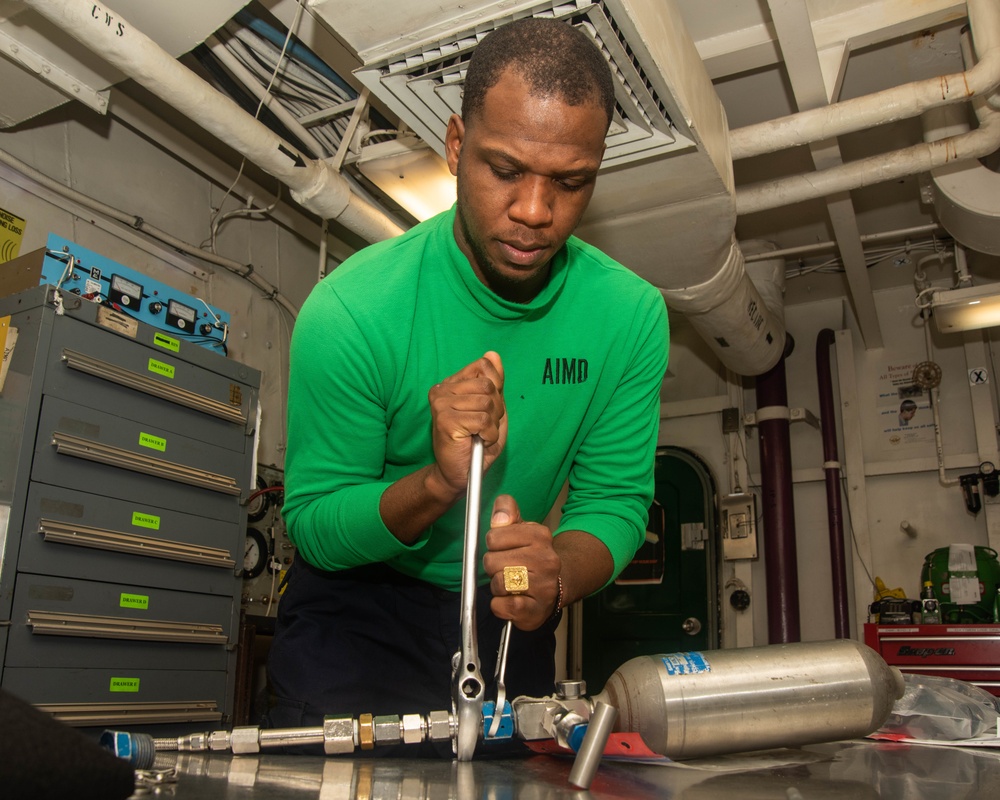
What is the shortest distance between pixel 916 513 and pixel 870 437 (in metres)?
0.48

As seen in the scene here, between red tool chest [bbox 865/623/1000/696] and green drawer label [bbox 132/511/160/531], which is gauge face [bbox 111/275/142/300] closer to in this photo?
green drawer label [bbox 132/511/160/531]

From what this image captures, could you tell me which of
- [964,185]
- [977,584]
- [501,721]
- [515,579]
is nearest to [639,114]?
[964,185]

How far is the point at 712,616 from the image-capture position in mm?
4246

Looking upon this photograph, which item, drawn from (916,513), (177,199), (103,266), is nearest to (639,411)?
(103,266)

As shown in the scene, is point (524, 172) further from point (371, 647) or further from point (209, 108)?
point (209, 108)

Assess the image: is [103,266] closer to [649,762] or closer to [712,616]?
[649,762]

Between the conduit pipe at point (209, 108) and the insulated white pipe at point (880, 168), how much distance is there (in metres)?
1.46

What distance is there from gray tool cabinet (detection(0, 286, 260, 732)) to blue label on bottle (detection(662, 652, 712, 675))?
1.97m

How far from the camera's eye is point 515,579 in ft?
2.71

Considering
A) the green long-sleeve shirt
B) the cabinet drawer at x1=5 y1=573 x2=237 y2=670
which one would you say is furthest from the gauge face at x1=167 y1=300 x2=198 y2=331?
the green long-sleeve shirt

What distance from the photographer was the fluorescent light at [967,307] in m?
3.49

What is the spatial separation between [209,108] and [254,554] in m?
1.86

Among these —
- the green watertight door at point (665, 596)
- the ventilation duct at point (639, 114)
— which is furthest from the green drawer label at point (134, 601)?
the green watertight door at point (665, 596)

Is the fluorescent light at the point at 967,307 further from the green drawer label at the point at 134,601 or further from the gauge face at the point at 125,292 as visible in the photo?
the green drawer label at the point at 134,601
